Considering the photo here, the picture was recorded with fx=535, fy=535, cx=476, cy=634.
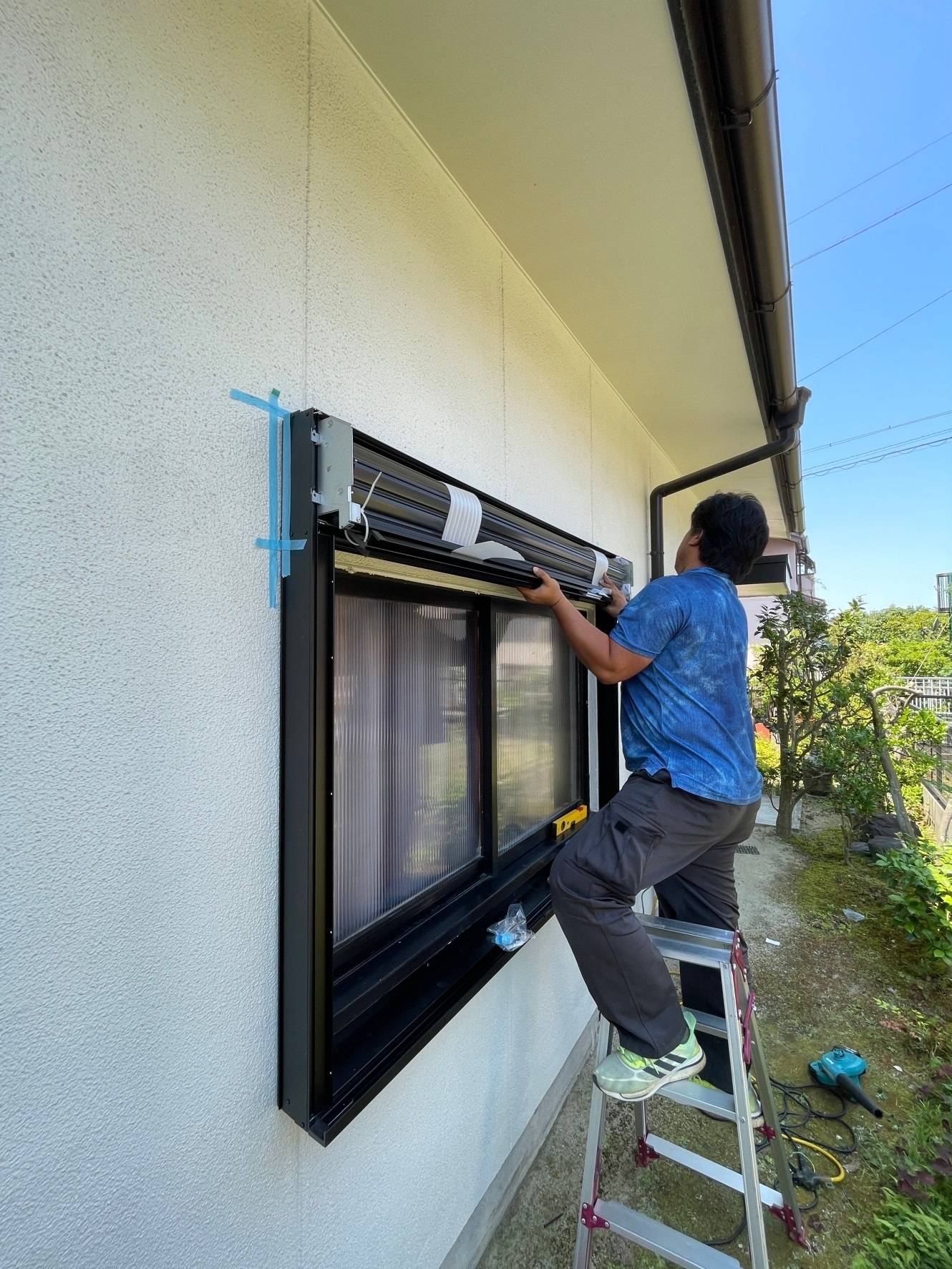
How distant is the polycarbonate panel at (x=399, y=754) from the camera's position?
53.9 inches

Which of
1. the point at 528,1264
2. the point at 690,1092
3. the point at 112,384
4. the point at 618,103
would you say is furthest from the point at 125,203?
the point at 528,1264

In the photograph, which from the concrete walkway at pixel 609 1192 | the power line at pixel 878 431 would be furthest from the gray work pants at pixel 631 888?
the power line at pixel 878 431

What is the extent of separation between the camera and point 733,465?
3.76 meters

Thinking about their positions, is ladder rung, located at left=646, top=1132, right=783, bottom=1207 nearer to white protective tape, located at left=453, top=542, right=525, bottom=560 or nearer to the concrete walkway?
the concrete walkway

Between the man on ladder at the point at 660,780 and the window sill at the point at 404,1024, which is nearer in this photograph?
the window sill at the point at 404,1024

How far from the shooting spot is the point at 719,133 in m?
1.56

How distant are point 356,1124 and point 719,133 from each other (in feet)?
9.16

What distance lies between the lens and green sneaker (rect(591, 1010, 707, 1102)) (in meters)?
1.44

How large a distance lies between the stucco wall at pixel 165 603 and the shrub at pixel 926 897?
10.9ft

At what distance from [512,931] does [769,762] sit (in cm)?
628

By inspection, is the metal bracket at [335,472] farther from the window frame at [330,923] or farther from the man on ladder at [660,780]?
the man on ladder at [660,780]

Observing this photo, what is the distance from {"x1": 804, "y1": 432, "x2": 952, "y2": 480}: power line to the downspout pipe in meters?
14.7

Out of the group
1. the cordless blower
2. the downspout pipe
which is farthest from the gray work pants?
the downspout pipe

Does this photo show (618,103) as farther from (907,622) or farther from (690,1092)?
(907,622)
